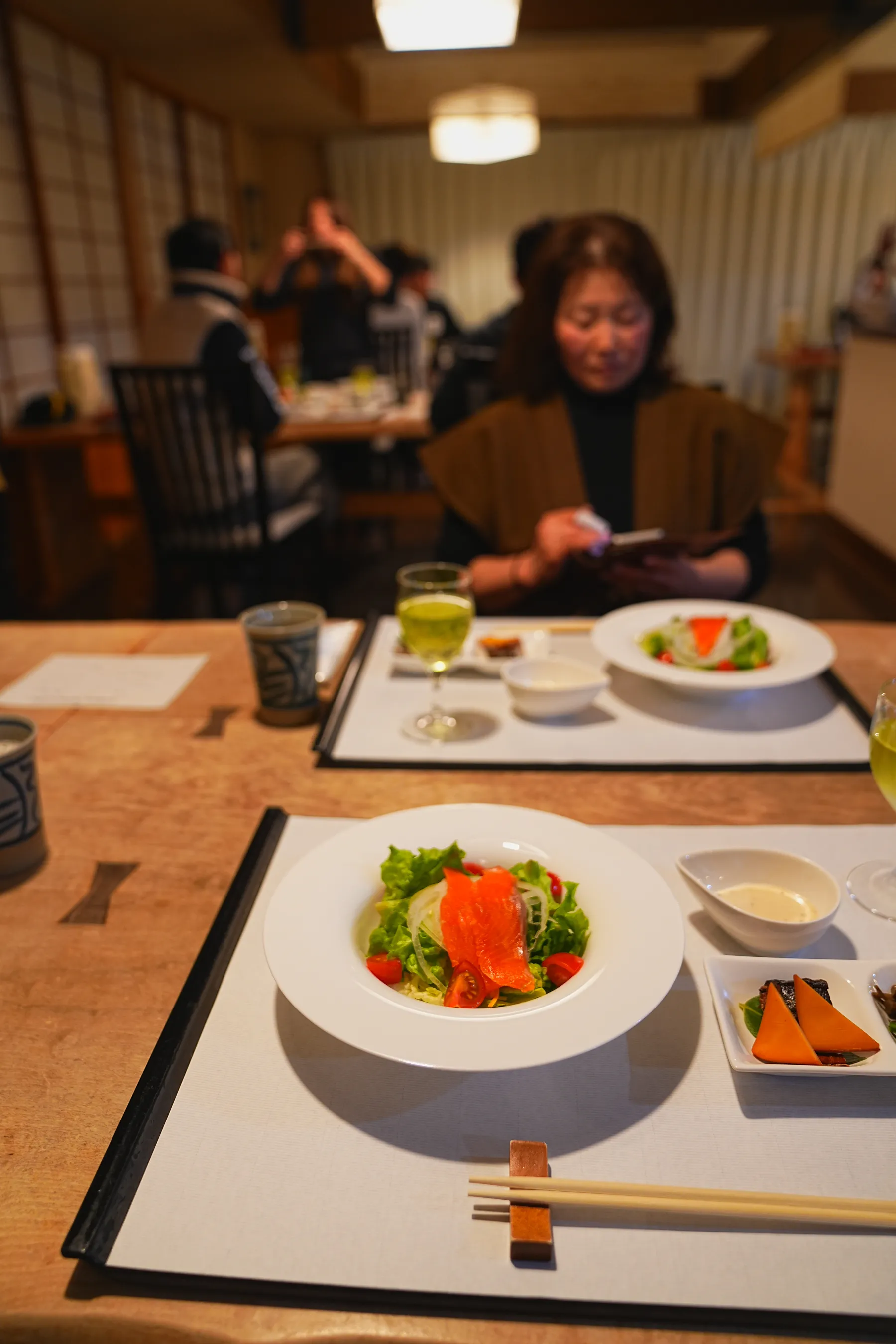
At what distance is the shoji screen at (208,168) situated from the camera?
564 cm

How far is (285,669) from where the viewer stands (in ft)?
3.35

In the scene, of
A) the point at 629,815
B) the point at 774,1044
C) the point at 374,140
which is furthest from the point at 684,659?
the point at 374,140

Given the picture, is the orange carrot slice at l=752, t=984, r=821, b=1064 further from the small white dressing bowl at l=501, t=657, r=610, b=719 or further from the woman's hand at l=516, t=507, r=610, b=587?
the woman's hand at l=516, t=507, r=610, b=587

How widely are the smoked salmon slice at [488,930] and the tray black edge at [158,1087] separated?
17 centimetres

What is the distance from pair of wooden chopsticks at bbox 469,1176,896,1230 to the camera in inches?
18.2

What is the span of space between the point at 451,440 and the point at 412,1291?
149 centimetres

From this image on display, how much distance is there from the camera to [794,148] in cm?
751

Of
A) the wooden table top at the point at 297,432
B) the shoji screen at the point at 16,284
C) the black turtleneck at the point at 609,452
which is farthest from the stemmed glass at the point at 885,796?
the shoji screen at the point at 16,284

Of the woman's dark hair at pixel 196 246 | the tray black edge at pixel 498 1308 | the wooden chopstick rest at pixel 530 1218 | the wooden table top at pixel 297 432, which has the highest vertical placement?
the woman's dark hair at pixel 196 246

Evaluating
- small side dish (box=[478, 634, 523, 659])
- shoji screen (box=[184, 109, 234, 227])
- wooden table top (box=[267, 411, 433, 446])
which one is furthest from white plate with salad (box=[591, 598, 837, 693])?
shoji screen (box=[184, 109, 234, 227])

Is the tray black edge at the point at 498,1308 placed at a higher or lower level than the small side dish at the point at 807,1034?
lower

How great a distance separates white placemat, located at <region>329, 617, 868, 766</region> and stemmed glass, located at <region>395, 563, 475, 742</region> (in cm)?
2

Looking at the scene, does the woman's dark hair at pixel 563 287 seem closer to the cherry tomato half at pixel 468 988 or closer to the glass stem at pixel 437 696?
the glass stem at pixel 437 696

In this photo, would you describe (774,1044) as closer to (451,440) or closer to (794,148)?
(451,440)
